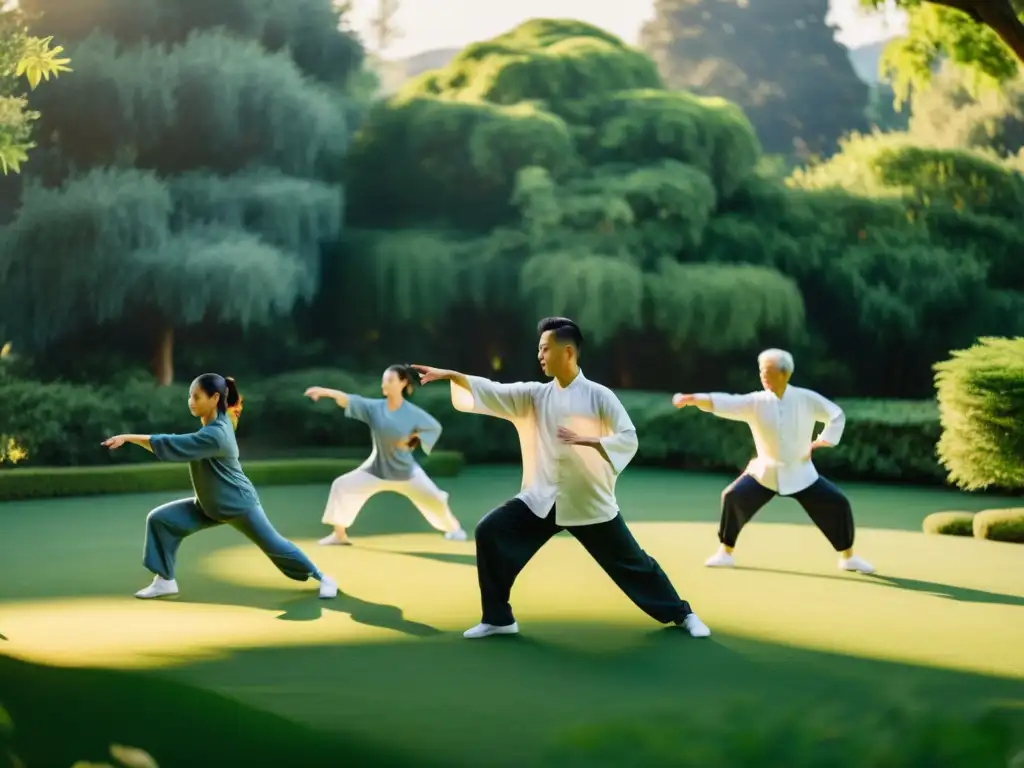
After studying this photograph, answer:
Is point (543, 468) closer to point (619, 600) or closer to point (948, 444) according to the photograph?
point (619, 600)

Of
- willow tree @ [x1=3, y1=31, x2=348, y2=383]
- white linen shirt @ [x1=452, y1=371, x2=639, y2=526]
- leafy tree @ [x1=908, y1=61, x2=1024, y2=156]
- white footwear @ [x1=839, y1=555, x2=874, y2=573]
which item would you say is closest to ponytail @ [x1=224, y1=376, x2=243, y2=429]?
white linen shirt @ [x1=452, y1=371, x2=639, y2=526]

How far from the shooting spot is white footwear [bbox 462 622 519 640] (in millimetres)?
6355

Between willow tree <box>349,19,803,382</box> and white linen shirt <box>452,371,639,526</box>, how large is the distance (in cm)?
1433

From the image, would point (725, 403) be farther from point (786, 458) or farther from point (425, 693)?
point (425, 693)

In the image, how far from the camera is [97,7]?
20.8 m

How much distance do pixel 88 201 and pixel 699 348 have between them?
1063 cm

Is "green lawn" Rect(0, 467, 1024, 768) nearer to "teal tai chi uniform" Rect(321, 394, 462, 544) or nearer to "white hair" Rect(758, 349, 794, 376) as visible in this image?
"teal tai chi uniform" Rect(321, 394, 462, 544)

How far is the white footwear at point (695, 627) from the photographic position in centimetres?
638

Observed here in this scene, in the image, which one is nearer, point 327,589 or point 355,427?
point 327,589

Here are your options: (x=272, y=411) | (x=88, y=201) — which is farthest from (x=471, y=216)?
(x=88, y=201)

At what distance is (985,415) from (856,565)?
11.1 ft

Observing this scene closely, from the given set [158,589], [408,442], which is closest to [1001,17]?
[408,442]

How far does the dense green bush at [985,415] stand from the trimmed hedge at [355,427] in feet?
16.1

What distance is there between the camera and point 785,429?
891cm
